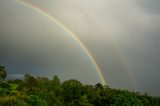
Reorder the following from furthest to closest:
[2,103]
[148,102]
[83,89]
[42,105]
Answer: [148,102], [83,89], [42,105], [2,103]

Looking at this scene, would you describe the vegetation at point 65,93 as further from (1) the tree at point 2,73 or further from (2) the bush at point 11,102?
(2) the bush at point 11,102

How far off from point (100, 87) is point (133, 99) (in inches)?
909

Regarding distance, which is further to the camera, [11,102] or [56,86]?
[56,86]

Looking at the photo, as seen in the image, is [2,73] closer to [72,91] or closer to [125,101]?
[72,91]

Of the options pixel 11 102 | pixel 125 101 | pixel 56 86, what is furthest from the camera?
pixel 56 86

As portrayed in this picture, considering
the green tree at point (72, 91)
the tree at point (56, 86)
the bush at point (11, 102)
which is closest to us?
the bush at point (11, 102)

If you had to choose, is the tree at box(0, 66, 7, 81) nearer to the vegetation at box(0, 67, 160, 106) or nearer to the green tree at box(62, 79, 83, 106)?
the vegetation at box(0, 67, 160, 106)

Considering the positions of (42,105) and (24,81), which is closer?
(42,105)

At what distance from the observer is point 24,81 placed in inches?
3639

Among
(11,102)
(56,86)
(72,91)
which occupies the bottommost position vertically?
(11,102)

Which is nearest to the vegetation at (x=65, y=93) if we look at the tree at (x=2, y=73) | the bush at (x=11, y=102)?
the tree at (x=2, y=73)

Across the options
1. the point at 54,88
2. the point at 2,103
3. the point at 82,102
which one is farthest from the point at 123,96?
the point at 2,103

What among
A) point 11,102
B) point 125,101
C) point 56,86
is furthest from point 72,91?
point 11,102

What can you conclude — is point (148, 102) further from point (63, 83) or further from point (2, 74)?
point (2, 74)
